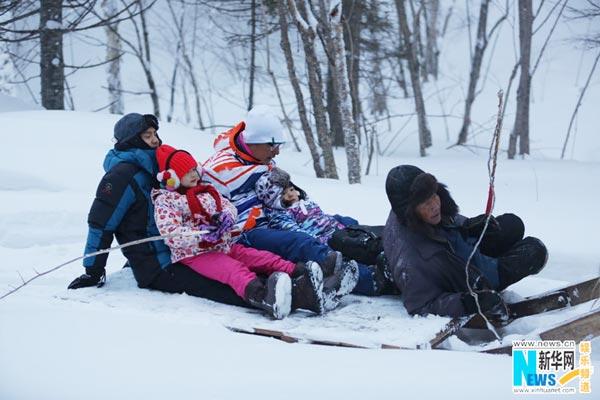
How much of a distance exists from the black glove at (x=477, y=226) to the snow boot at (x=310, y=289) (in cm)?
85

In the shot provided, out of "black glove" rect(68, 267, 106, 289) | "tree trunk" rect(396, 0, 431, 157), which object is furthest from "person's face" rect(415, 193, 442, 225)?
"tree trunk" rect(396, 0, 431, 157)

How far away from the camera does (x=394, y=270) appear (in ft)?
12.0

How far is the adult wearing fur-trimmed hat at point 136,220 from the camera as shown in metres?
3.97

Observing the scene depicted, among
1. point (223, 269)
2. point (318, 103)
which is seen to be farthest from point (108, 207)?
point (318, 103)

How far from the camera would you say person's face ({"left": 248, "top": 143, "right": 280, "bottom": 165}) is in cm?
445

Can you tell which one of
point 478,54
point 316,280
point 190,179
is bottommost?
point 316,280

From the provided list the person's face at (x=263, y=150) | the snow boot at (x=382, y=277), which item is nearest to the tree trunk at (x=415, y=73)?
the person's face at (x=263, y=150)

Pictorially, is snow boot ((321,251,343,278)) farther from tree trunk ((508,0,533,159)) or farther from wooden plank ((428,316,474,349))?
tree trunk ((508,0,533,159))

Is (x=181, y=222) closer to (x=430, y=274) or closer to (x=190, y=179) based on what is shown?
(x=190, y=179)

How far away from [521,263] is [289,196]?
5.10ft

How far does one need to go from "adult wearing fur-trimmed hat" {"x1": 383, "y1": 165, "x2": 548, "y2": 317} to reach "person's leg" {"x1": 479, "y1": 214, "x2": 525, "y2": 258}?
24cm

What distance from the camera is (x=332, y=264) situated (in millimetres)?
3941

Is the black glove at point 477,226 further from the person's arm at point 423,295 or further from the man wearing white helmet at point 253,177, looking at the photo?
the man wearing white helmet at point 253,177

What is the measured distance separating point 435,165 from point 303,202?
30.5ft
